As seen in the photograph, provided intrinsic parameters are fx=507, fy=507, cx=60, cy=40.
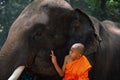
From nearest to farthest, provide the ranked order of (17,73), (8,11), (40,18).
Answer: (17,73) → (40,18) → (8,11)

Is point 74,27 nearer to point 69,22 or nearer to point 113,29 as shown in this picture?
point 69,22

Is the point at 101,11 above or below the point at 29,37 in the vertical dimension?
below

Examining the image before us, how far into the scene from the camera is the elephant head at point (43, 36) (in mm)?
6074

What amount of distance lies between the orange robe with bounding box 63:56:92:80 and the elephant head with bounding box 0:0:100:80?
359 millimetres

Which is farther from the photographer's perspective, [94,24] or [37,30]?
[94,24]

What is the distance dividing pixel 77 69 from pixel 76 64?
0.06 metres

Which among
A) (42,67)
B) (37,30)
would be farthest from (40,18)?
(42,67)

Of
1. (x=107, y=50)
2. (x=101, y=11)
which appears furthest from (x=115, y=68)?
(x=101, y=11)

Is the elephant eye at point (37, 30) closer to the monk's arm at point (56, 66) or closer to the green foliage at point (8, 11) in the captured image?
the monk's arm at point (56, 66)

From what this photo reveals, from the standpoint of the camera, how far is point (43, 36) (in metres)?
6.39

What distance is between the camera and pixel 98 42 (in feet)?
21.6

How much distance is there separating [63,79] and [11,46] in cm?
78

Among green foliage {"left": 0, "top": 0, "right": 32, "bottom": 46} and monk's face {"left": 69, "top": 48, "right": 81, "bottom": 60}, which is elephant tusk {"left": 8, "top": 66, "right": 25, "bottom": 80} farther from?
green foliage {"left": 0, "top": 0, "right": 32, "bottom": 46}

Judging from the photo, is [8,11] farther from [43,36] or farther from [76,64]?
[76,64]
